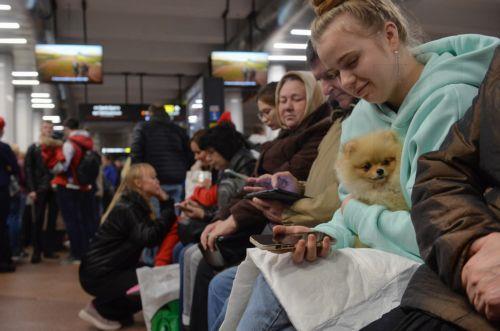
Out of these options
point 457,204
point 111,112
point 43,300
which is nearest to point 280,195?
point 457,204

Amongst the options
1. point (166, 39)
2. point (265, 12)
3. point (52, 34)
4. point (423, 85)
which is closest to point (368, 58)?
point (423, 85)

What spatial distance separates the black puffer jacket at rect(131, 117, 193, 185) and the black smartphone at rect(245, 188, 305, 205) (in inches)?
167

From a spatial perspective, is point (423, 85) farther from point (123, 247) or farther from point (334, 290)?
point (123, 247)

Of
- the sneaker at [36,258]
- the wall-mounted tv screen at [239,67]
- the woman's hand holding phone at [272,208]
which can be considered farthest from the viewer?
the wall-mounted tv screen at [239,67]

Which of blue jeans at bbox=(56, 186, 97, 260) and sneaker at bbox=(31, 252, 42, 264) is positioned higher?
blue jeans at bbox=(56, 186, 97, 260)

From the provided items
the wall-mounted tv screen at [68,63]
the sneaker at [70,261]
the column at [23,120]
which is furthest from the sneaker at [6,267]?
the column at [23,120]

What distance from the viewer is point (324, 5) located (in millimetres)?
1803

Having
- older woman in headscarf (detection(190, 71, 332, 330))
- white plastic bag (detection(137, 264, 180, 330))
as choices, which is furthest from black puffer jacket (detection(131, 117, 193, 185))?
older woman in headscarf (detection(190, 71, 332, 330))

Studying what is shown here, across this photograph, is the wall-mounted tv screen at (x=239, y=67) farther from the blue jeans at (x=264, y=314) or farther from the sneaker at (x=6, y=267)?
the blue jeans at (x=264, y=314)

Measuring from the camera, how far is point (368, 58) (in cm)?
167

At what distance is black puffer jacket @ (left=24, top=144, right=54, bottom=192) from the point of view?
713 centimetres

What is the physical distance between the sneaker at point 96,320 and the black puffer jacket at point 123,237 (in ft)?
0.75

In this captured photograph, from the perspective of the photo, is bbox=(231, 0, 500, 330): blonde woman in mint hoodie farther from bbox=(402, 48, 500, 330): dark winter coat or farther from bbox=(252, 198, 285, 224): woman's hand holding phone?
bbox=(252, 198, 285, 224): woman's hand holding phone

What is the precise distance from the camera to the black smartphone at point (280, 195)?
2199 millimetres
